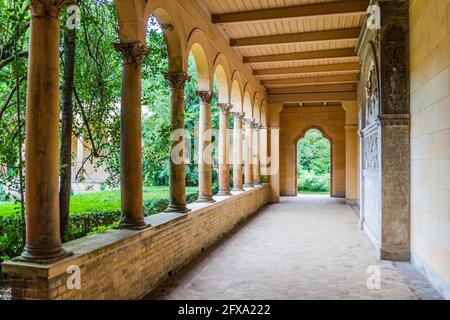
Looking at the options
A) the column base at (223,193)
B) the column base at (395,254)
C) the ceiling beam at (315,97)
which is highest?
the ceiling beam at (315,97)

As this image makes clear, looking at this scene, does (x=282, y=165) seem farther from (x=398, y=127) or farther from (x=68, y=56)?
(x=68, y=56)

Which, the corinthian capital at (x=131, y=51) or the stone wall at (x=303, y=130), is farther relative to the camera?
the stone wall at (x=303, y=130)

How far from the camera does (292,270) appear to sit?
18.0 feet

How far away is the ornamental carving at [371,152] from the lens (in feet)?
22.6

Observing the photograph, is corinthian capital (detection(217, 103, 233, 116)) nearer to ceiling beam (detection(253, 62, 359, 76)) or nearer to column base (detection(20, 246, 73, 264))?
ceiling beam (detection(253, 62, 359, 76))

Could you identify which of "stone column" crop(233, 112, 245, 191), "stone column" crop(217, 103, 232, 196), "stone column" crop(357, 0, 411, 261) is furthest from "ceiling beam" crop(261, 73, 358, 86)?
"stone column" crop(357, 0, 411, 261)

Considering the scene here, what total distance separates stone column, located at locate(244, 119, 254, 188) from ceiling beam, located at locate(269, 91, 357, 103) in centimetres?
294

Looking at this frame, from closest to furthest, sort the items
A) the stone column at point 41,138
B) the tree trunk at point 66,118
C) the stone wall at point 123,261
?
the stone wall at point 123,261 < the stone column at point 41,138 < the tree trunk at point 66,118

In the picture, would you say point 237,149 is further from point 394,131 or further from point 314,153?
point 314,153

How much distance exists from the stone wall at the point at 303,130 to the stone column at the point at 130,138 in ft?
46.2

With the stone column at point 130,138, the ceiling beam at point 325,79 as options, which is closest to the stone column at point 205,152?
the stone column at point 130,138

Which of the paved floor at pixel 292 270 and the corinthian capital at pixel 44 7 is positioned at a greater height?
the corinthian capital at pixel 44 7

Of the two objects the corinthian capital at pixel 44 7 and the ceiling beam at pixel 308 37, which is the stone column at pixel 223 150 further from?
the corinthian capital at pixel 44 7

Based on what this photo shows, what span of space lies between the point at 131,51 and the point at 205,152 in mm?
3125
